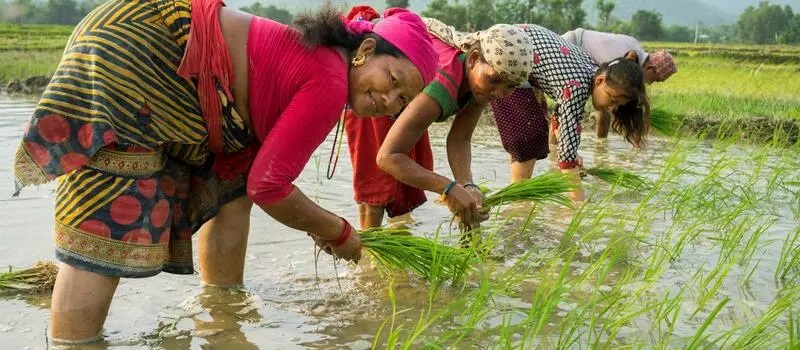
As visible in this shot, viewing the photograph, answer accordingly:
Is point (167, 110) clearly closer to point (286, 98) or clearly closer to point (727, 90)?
point (286, 98)

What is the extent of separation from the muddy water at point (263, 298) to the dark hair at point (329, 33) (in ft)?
2.57

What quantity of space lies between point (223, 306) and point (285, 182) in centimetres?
83

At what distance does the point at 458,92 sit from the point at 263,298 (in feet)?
3.37

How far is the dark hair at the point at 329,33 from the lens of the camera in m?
2.21

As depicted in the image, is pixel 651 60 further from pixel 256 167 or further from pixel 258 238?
pixel 256 167

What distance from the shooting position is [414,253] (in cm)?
279

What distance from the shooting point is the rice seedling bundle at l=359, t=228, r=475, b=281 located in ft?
9.10

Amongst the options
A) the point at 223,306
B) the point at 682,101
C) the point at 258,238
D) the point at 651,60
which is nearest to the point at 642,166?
the point at 651,60

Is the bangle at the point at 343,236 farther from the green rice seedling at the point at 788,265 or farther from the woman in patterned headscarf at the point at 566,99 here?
the green rice seedling at the point at 788,265

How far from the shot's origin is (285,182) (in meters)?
2.16

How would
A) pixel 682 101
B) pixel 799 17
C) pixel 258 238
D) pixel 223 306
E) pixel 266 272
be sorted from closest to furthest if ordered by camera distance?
pixel 223 306
pixel 266 272
pixel 258 238
pixel 682 101
pixel 799 17

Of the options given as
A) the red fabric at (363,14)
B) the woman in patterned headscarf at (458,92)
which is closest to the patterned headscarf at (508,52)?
the woman in patterned headscarf at (458,92)

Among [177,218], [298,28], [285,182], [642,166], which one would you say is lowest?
[642,166]

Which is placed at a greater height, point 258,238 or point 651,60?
point 651,60
